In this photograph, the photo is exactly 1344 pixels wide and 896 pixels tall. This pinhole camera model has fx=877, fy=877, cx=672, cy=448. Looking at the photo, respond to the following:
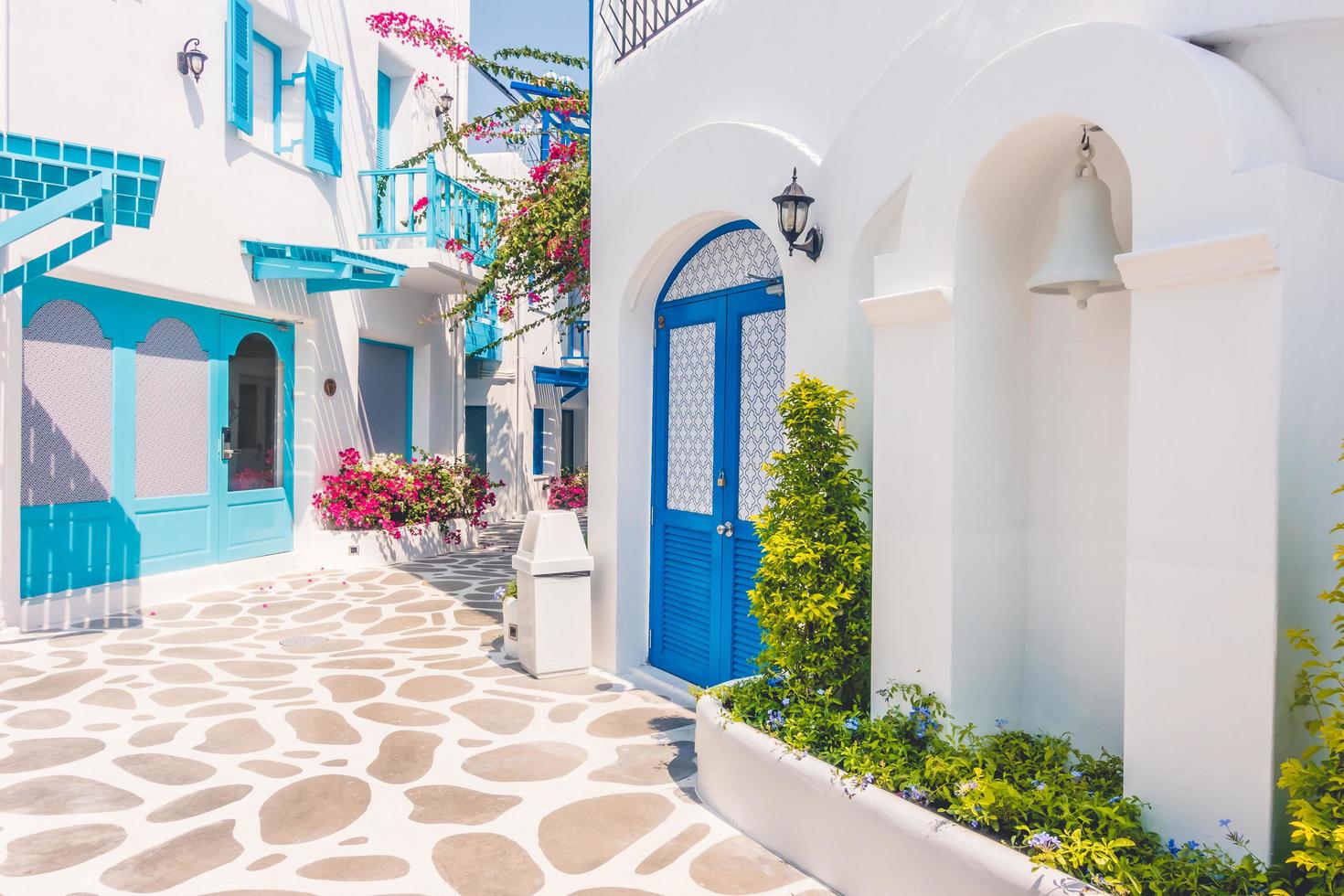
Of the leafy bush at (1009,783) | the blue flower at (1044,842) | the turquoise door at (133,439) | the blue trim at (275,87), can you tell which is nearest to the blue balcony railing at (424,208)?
the blue trim at (275,87)

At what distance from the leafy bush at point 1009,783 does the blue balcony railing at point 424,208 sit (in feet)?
31.8

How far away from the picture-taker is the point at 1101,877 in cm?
279

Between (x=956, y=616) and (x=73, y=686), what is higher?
(x=956, y=616)

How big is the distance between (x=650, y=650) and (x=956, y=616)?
351cm

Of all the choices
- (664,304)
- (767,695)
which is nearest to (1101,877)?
(767,695)

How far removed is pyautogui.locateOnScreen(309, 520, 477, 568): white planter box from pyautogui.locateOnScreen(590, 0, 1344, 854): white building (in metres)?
6.70

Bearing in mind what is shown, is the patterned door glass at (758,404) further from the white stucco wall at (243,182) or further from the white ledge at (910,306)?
the white stucco wall at (243,182)

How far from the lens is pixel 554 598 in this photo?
684 cm

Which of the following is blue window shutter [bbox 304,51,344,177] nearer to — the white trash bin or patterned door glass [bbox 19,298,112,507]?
patterned door glass [bbox 19,298,112,507]

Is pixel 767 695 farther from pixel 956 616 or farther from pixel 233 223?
pixel 233 223

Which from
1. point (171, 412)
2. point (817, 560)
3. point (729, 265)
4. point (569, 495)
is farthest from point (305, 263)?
point (817, 560)

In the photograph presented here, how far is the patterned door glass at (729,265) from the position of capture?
19.1ft

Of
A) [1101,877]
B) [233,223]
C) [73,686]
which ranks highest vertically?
[233,223]

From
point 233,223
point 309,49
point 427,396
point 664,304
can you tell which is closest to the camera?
point 664,304
